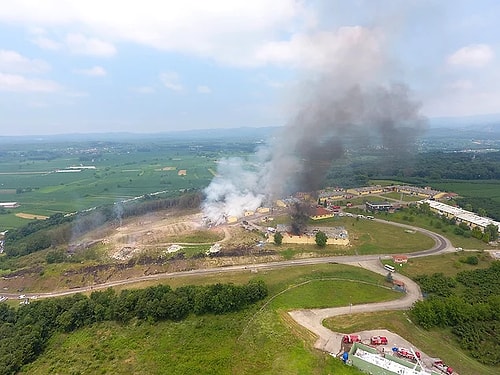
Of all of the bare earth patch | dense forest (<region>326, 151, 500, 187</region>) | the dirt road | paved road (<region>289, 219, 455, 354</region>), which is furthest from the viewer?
dense forest (<region>326, 151, 500, 187</region>)

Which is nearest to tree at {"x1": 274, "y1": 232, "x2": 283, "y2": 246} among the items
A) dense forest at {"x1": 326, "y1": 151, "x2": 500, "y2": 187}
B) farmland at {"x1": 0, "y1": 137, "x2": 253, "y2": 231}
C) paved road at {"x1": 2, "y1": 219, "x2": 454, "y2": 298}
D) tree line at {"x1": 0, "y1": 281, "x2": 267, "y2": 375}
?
paved road at {"x1": 2, "y1": 219, "x2": 454, "y2": 298}

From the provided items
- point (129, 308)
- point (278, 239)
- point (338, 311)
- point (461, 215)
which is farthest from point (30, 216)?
point (461, 215)

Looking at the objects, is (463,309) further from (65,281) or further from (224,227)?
(65,281)

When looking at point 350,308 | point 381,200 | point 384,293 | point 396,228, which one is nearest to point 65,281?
point 350,308

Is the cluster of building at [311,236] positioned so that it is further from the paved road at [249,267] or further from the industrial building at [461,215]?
the industrial building at [461,215]

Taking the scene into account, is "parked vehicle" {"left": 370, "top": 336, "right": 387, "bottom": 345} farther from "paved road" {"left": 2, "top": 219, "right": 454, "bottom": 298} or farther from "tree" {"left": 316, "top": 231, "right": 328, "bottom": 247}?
"tree" {"left": 316, "top": 231, "right": 328, "bottom": 247}

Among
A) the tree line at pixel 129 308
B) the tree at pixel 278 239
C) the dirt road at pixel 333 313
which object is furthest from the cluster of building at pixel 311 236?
the tree line at pixel 129 308
